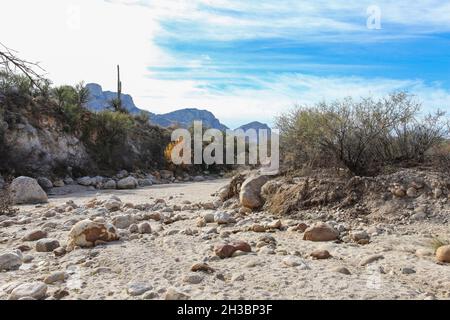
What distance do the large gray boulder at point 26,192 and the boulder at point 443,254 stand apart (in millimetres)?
9575

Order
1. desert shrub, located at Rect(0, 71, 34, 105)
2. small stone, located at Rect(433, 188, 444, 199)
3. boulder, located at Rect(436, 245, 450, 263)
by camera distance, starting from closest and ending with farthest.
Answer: boulder, located at Rect(436, 245, 450, 263), small stone, located at Rect(433, 188, 444, 199), desert shrub, located at Rect(0, 71, 34, 105)

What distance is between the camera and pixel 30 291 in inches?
130

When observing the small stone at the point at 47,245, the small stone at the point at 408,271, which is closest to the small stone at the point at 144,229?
the small stone at the point at 47,245

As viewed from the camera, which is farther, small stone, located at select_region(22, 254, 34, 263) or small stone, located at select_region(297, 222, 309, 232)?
small stone, located at select_region(297, 222, 309, 232)

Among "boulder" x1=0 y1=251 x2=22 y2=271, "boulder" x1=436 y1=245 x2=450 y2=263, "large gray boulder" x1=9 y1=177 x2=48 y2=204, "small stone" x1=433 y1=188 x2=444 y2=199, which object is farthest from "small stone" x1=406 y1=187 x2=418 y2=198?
"large gray boulder" x1=9 y1=177 x2=48 y2=204

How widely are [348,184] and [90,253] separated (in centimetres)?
391

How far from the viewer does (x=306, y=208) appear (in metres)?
6.64

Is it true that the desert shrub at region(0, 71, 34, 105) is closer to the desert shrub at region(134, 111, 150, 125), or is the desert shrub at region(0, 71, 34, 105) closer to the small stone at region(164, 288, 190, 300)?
the desert shrub at region(134, 111, 150, 125)

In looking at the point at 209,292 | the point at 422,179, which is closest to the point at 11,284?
the point at 209,292

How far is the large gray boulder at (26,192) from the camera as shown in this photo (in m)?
10.8

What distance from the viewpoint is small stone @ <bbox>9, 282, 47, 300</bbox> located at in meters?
3.28

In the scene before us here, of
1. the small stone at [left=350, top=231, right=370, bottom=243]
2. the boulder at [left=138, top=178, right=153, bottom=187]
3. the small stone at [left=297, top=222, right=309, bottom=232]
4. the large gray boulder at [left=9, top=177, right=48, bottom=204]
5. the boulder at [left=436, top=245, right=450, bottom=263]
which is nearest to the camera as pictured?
the boulder at [left=436, top=245, right=450, bottom=263]

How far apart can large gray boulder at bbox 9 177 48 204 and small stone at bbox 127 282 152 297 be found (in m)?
8.40
